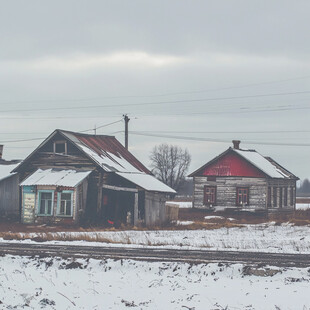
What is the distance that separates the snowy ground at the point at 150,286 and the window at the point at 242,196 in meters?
33.6

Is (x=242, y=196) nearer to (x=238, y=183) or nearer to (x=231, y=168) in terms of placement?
(x=238, y=183)

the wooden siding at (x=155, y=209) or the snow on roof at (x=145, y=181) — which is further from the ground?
the snow on roof at (x=145, y=181)

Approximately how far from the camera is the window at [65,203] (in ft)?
120

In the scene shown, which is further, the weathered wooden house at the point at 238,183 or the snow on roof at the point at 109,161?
the weathered wooden house at the point at 238,183

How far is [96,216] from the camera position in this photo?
123ft

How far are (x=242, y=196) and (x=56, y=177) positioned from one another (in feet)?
58.4

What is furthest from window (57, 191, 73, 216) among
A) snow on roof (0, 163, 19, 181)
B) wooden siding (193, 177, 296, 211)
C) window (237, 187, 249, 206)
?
window (237, 187, 249, 206)

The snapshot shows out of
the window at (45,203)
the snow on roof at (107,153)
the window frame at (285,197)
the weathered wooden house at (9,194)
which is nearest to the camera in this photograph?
the window at (45,203)

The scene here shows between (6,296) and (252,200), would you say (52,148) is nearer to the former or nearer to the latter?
(252,200)

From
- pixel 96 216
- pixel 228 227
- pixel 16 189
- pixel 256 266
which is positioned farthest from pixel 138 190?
pixel 256 266

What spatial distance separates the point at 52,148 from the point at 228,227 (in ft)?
40.7

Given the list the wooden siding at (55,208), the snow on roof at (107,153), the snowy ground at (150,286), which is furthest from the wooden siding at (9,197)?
the snowy ground at (150,286)

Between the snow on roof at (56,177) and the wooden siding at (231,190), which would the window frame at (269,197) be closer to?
the wooden siding at (231,190)

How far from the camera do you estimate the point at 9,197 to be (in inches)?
1628
